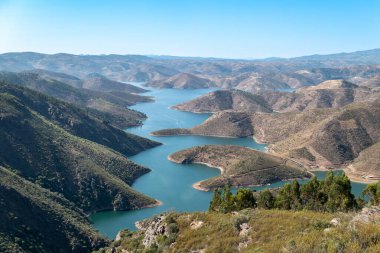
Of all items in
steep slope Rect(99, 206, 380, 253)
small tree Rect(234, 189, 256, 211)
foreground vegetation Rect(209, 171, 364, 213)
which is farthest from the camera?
small tree Rect(234, 189, 256, 211)

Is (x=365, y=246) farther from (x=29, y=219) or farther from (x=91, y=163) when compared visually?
(x=91, y=163)

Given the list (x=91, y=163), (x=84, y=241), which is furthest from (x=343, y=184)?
(x=91, y=163)

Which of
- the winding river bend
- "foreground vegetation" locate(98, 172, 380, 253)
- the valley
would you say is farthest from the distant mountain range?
"foreground vegetation" locate(98, 172, 380, 253)

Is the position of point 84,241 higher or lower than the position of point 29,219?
lower

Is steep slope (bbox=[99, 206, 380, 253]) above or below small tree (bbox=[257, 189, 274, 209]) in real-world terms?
above

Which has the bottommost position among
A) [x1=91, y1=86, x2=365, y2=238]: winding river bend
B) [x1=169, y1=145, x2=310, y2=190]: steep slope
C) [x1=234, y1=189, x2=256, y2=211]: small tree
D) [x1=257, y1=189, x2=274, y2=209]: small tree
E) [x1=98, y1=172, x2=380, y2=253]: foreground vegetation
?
[x1=91, y1=86, x2=365, y2=238]: winding river bend

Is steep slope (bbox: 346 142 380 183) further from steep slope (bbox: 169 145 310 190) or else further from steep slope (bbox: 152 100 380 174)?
steep slope (bbox: 169 145 310 190)

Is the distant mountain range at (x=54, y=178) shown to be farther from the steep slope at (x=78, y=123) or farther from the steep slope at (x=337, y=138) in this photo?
the steep slope at (x=337, y=138)

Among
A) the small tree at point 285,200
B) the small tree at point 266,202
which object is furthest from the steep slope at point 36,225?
the small tree at point 285,200
